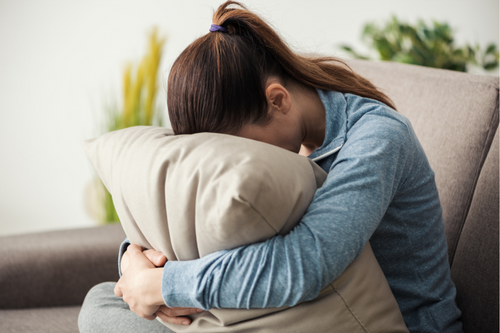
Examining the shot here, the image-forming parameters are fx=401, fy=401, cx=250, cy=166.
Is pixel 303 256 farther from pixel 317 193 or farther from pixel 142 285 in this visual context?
pixel 142 285

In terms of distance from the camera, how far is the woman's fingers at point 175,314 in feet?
1.93

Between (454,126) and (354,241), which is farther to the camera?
(454,126)

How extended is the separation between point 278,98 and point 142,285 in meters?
0.38

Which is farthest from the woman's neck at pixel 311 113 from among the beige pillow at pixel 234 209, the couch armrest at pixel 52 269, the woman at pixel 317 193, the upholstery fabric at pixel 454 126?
the couch armrest at pixel 52 269

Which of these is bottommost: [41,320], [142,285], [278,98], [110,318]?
[41,320]

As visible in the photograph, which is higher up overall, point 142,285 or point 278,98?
point 278,98

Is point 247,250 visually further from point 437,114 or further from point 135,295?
point 437,114

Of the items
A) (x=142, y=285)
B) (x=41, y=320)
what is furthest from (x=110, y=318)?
(x=41, y=320)

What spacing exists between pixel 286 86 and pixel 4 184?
7.08ft

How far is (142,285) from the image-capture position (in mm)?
599

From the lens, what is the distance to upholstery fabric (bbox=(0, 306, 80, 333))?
2.89ft

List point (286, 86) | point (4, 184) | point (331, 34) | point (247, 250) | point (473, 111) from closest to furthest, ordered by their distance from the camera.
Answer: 1. point (247, 250)
2. point (286, 86)
3. point (473, 111)
4. point (331, 34)
5. point (4, 184)

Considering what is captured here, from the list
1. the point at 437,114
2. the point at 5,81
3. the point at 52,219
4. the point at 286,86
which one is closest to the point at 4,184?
the point at 52,219

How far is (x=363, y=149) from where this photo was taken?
574 millimetres
